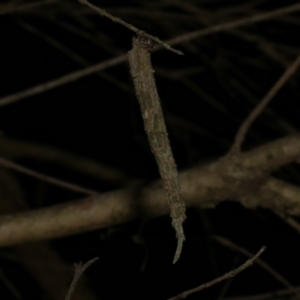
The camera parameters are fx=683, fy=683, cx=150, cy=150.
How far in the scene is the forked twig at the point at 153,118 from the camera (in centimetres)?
51

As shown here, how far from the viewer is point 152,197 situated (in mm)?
1095

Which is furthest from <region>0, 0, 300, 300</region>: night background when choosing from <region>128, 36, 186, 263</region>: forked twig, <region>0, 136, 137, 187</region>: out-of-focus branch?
<region>128, 36, 186, 263</region>: forked twig

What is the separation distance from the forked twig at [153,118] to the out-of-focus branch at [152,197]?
549mm

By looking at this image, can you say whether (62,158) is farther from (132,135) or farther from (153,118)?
(153,118)

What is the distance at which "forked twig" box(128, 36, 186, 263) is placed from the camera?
505 mm

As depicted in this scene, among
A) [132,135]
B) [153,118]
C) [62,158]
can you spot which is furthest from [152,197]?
[132,135]

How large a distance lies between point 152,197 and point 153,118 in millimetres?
585

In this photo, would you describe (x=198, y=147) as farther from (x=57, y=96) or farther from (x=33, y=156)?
(x=33, y=156)

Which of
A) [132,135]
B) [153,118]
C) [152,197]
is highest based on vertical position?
[132,135]

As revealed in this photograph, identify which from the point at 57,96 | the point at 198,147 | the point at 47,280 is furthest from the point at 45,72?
the point at 47,280

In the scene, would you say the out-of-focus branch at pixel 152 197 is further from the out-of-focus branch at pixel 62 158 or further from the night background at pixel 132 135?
the night background at pixel 132 135

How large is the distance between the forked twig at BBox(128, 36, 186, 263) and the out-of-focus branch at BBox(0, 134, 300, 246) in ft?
1.80

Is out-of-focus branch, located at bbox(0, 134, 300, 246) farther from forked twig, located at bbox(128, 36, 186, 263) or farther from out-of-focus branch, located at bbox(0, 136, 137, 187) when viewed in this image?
out-of-focus branch, located at bbox(0, 136, 137, 187)

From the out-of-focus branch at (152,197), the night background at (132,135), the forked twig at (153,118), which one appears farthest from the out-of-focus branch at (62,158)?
the forked twig at (153,118)
